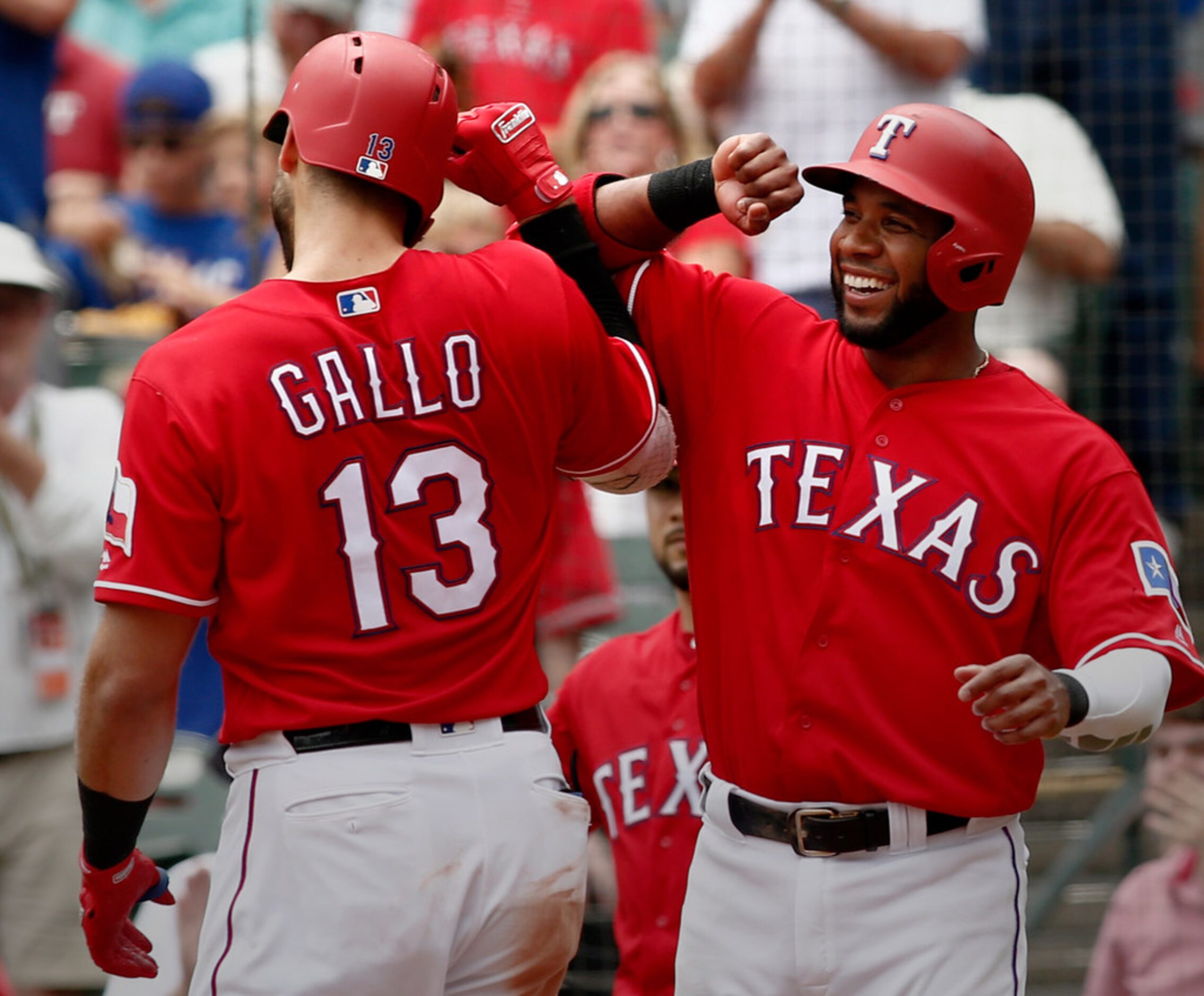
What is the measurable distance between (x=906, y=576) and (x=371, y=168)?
112cm

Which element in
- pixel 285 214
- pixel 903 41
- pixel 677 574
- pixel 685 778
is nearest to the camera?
pixel 285 214

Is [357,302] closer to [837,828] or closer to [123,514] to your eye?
[123,514]

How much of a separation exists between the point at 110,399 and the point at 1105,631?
312 centimetres

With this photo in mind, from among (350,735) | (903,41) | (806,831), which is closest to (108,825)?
(350,735)

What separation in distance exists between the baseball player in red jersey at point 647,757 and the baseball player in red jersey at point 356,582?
0.78m

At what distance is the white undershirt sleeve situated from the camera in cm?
266

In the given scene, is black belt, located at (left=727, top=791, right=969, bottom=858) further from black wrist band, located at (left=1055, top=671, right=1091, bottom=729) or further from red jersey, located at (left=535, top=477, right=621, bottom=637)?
red jersey, located at (left=535, top=477, right=621, bottom=637)

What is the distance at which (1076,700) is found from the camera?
2.62 m

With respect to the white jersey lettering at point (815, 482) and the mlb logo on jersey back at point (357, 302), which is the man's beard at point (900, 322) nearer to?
the white jersey lettering at point (815, 482)

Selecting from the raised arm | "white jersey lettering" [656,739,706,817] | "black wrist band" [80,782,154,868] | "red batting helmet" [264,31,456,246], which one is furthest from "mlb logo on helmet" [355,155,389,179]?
the raised arm

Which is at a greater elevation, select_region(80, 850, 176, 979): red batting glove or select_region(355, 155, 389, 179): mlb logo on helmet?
select_region(355, 155, 389, 179): mlb logo on helmet

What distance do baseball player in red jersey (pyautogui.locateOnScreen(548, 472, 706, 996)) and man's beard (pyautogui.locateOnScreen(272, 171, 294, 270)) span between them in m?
1.12

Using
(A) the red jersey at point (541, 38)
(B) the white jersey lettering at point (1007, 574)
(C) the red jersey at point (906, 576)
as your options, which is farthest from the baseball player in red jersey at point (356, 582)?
(A) the red jersey at point (541, 38)

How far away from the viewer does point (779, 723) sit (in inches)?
116
